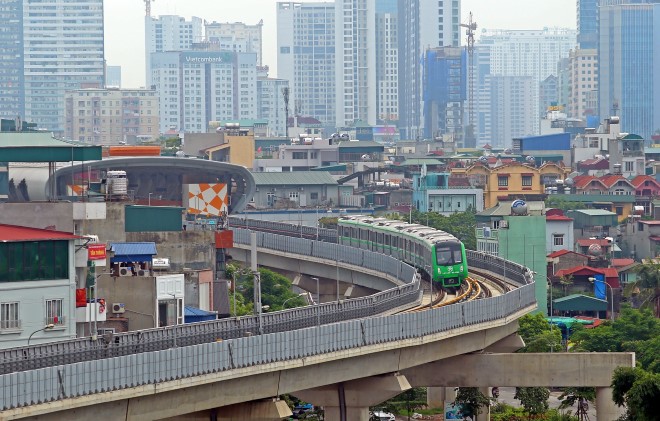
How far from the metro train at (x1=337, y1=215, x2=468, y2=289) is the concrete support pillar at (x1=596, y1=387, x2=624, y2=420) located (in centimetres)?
1576

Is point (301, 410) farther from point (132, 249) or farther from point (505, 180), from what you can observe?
point (505, 180)

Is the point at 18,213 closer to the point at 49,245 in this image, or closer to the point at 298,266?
the point at 49,245

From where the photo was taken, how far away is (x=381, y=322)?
5950 cm

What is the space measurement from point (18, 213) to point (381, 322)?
42.5 feet

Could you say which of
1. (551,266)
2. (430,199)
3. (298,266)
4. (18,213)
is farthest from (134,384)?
(430,199)

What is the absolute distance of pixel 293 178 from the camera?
180625 millimetres

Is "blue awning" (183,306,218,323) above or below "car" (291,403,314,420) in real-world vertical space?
above

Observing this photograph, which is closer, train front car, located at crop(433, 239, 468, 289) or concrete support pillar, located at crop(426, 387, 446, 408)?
train front car, located at crop(433, 239, 468, 289)

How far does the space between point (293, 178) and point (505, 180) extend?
20.8m

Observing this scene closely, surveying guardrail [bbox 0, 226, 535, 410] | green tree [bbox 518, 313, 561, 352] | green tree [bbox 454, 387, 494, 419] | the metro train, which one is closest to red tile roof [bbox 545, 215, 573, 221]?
the metro train

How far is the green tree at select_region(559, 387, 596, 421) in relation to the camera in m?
80.5

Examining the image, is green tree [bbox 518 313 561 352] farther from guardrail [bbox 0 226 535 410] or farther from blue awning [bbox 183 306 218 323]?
blue awning [bbox 183 306 218 323]

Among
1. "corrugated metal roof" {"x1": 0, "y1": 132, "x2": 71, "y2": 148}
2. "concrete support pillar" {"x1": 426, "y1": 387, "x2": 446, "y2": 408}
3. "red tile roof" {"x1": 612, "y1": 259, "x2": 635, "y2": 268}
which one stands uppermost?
"corrugated metal roof" {"x1": 0, "y1": 132, "x2": 71, "y2": 148}

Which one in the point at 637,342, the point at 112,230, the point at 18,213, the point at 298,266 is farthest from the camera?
the point at 298,266
